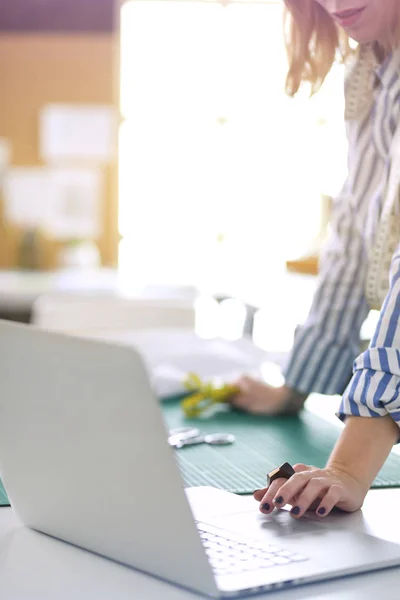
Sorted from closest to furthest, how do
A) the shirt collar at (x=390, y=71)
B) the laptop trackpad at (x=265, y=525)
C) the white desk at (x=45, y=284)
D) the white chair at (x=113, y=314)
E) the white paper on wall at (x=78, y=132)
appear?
the laptop trackpad at (x=265, y=525) → the shirt collar at (x=390, y=71) → the white chair at (x=113, y=314) → the white desk at (x=45, y=284) → the white paper on wall at (x=78, y=132)

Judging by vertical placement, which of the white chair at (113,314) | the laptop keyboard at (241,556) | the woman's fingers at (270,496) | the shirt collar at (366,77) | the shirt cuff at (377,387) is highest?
the shirt collar at (366,77)

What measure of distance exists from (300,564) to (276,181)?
492 centimetres

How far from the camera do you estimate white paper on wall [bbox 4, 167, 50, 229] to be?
5.55 meters

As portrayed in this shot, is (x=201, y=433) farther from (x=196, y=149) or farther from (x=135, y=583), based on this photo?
(x=196, y=149)

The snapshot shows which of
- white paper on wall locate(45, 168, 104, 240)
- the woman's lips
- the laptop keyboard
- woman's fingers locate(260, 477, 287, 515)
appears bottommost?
white paper on wall locate(45, 168, 104, 240)

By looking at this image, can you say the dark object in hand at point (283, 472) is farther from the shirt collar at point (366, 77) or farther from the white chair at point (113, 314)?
the white chair at point (113, 314)

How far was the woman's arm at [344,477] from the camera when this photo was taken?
2.76 feet

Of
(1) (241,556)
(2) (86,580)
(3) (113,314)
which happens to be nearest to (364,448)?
(1) (241,556)

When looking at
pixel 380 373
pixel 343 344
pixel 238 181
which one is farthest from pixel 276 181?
pixel 380 373

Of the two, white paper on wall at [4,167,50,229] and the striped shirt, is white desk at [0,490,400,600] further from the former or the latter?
white paper on wall at [4,167,50,229]

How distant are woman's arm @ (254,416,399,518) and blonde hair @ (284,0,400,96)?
527 millimetres

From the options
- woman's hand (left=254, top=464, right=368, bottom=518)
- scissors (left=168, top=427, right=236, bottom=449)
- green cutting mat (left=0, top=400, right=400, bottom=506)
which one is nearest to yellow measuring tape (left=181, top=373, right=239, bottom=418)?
green cutting mat (left=0, top=400, right=400, bottom=506)

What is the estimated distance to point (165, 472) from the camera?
25.5 inches

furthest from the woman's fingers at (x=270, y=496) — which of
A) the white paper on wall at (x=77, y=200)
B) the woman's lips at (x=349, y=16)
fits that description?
the white paper on wall at (x=77, y=200)
